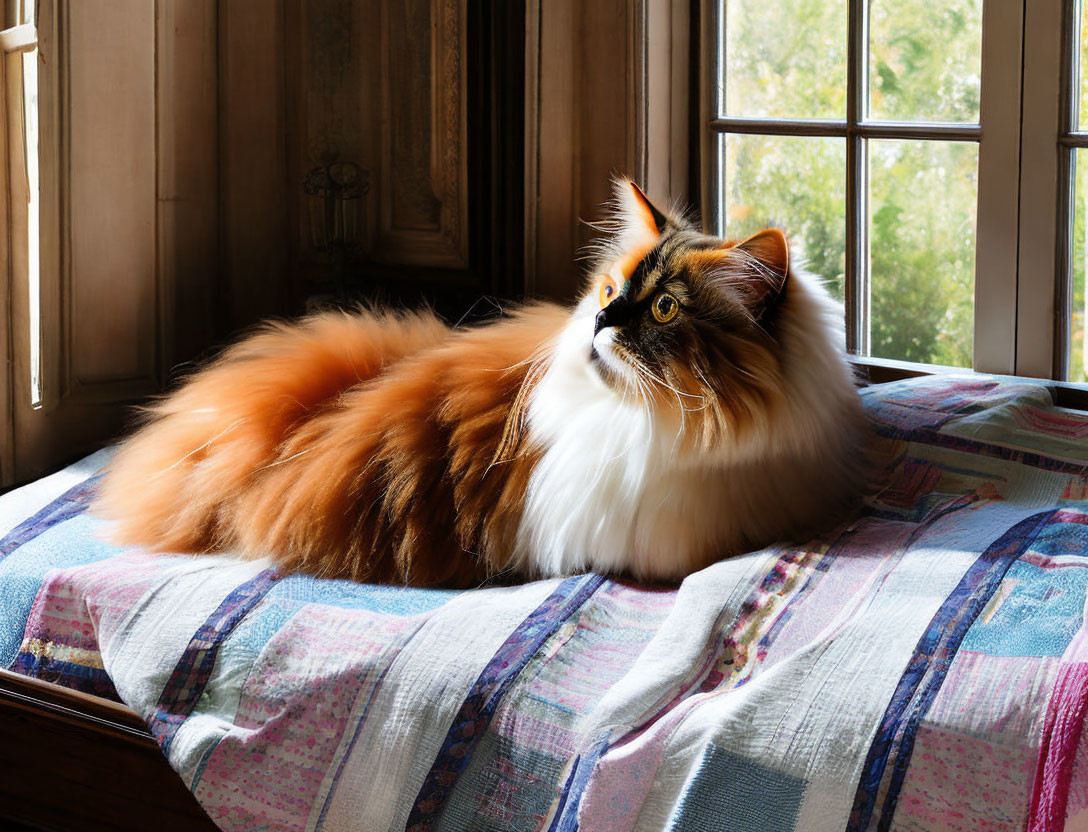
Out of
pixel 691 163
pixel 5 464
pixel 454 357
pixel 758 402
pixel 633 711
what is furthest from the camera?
pixel 691 163

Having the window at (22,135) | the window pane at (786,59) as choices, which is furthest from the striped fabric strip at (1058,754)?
the window at (22,135)

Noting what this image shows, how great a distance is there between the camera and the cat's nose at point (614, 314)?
1.26 m

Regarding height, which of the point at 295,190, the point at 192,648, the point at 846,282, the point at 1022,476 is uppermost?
the point at 295,190

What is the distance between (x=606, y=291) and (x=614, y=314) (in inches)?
3.7

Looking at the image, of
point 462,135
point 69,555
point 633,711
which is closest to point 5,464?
point 69,555

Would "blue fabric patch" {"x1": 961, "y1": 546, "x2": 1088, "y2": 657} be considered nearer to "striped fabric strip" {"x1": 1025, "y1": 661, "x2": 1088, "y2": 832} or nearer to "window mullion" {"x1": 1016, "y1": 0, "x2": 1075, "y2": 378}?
"striped fabric strip" {"x1": 1025, "y1": 661, "x2": 1088, "y2": 832}

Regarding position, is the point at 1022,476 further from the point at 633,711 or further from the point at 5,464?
the point at 5,464

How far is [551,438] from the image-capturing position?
4.36ft

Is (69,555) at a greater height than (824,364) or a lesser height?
lesser

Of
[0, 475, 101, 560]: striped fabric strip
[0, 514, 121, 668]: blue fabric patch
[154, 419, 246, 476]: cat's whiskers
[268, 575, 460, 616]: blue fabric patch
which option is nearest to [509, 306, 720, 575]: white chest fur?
[268, 575, 460, 616]: blue fabric patch

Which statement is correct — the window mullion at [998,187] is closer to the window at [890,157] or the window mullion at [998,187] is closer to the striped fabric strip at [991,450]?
the window at [890,157]

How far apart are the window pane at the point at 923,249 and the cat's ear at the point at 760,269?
645mm

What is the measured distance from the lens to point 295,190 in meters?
2.27

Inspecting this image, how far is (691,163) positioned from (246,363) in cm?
88
